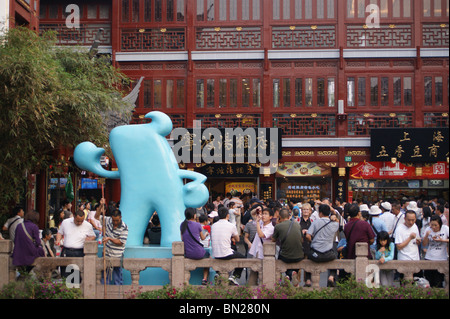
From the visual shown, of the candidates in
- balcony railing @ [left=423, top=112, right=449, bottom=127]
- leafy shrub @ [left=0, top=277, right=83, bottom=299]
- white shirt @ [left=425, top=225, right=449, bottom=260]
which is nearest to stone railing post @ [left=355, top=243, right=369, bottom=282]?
white shirt @ [left=425, top=225, right=449, bottom=260]

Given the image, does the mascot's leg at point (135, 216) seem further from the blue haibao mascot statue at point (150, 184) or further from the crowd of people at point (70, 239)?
the crowd of people at point (70, 239)

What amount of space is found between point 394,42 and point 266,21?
539cm

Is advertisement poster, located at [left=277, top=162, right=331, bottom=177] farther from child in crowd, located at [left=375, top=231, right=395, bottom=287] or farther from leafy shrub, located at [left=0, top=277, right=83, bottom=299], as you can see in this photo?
leafy shrub, located at [left=0, top=277, right=83, bottom=299]

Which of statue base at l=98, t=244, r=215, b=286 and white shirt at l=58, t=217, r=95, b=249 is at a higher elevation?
white shirt at l=58, t=217, r=95, b=249

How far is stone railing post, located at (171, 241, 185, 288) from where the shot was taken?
822cm

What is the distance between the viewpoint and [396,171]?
888 inches

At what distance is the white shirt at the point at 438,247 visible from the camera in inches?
350

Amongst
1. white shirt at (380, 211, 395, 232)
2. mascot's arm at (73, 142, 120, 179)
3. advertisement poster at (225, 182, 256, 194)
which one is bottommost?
white shirt at (380, 211, 395, 232)

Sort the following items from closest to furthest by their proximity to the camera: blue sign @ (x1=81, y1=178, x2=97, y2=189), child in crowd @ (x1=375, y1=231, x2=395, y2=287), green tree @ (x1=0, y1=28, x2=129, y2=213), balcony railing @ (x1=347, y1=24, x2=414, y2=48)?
child in crowd @ (x1=375, y1=231, x2=395, y2=287), green tree @ (x1=0, y1=28, x2=129, y2=213), balcony railing @ (x1=347, y1=24, x2=414, y2=48), blue sign @ (x1=81, y1=178, x2=97, y2=189)

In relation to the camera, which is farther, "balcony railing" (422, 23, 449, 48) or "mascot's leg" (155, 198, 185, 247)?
"balcony railing" (422, 23, 449, 48)

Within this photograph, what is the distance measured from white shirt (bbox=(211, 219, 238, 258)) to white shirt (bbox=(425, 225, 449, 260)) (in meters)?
3.26
